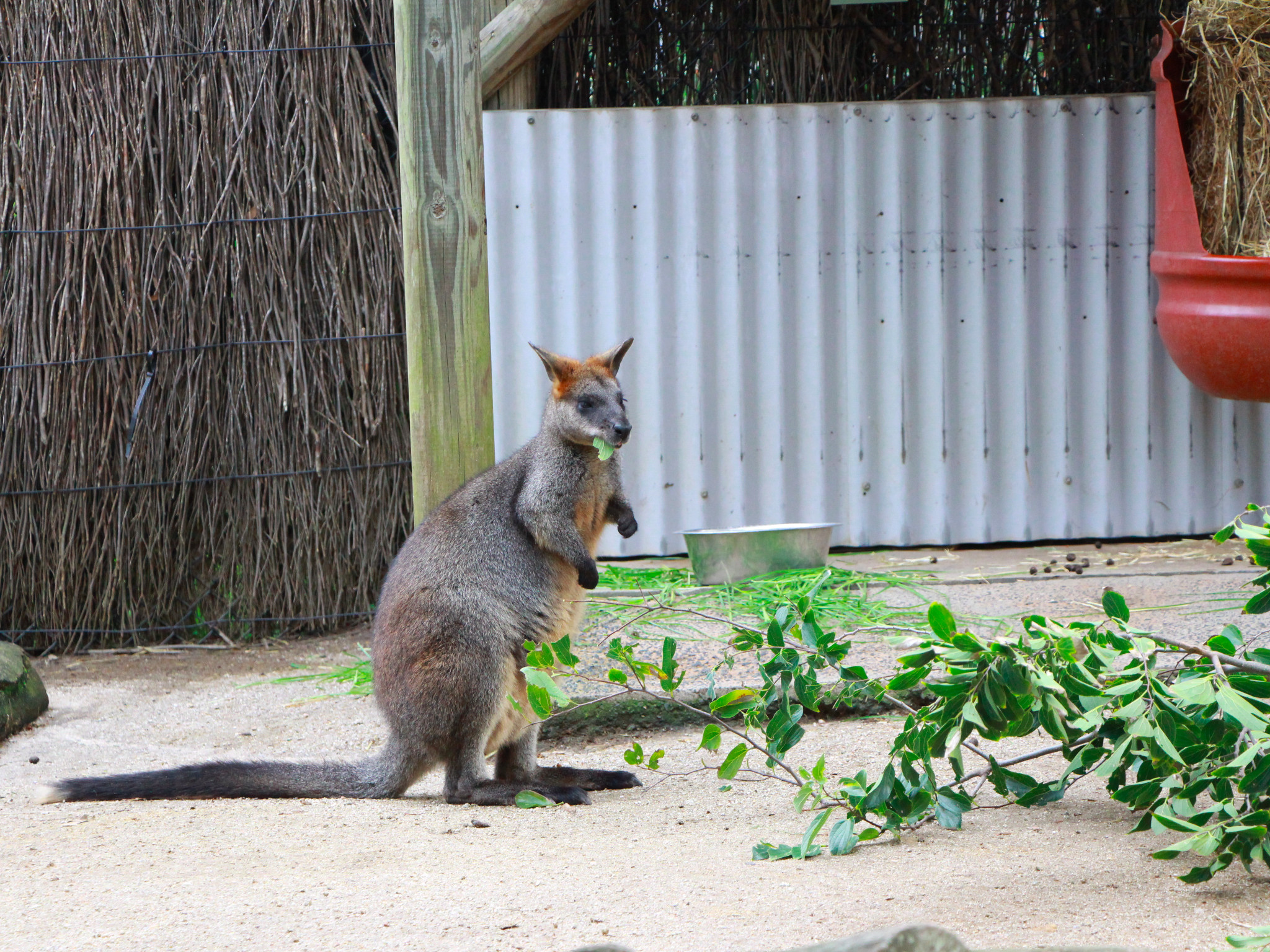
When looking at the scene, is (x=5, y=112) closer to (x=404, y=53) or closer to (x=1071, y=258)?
(x=404, y=53)

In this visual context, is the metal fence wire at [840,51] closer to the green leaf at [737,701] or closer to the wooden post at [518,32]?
the wooden post at [518,32]

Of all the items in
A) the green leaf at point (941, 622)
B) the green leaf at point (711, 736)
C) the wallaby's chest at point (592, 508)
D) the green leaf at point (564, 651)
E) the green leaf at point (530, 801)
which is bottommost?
the green leaf at point (530, 801)

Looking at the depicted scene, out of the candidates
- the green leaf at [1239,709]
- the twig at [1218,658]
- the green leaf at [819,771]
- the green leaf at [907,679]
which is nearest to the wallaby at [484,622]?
the green leaf at [819,771]

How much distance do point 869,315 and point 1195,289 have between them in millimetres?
1406

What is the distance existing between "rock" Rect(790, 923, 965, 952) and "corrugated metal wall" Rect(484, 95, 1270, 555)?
4.25 m

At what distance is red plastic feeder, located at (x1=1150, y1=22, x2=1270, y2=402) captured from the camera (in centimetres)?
516

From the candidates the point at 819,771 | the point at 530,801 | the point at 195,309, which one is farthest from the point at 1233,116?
the point at 195,309

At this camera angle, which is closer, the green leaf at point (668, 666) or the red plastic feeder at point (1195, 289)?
the green leaf at point (668, 666)

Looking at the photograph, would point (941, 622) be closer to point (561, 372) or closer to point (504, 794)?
point (504, 794)

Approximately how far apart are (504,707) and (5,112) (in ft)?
12.8

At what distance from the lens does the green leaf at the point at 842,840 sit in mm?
2986

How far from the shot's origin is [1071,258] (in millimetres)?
6078

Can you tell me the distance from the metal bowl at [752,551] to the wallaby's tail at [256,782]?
184 cm

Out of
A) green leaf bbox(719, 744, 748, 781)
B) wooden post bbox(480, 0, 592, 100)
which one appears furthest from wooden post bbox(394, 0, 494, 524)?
green leaf bbox(719, 744, 748, 781)
